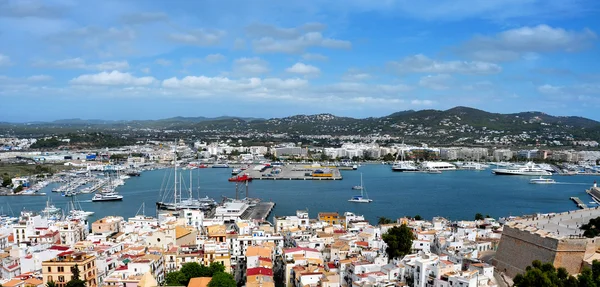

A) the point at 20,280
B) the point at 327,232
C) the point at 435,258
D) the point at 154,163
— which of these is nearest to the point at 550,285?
the point at 435,258

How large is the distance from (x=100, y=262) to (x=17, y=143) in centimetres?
5274

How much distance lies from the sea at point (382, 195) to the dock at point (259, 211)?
0.28 meters

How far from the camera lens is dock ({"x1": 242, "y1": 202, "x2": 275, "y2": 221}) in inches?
693

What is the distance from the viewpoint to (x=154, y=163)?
4175cm

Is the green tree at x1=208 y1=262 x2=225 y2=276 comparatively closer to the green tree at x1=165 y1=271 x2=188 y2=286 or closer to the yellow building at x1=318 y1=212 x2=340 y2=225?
the green tree at x1=165 y1=271 x2=188 y2=286

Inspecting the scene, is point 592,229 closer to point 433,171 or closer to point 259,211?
point 259,211

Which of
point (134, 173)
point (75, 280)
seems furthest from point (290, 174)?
point (75, 280)

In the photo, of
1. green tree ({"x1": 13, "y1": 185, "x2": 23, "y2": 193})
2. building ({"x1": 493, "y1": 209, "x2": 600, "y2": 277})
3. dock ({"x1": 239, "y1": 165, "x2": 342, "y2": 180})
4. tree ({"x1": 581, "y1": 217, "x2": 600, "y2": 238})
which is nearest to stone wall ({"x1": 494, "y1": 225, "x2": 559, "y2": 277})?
building ({"x1": 493, "y1": 209, "x2": 600, "y2": 277})

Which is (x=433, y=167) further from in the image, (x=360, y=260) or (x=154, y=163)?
(x=360, y=260)

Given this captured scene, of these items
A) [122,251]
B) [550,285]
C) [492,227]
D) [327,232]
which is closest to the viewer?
[550,285]

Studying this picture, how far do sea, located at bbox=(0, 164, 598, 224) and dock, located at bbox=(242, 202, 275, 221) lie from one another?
278 millimetres

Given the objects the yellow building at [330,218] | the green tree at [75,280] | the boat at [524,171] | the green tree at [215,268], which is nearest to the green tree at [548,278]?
the green tree at [215,268]

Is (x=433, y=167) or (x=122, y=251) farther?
(x=433, y=167)

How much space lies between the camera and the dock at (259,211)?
693 inches
